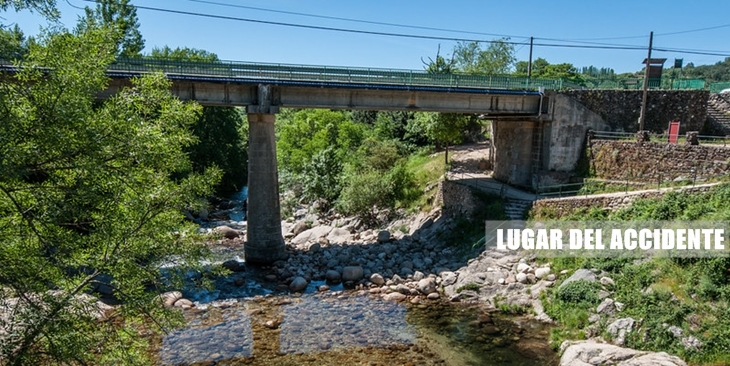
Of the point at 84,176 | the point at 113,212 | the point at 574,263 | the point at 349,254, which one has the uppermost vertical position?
the point at 84,176

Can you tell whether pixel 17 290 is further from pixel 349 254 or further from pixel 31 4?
pixel 349 254

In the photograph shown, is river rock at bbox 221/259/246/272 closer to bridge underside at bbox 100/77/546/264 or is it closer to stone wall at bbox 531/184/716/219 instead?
bridge underside at bbox 100/77/546/264

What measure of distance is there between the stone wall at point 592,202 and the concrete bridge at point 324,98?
6107 mm

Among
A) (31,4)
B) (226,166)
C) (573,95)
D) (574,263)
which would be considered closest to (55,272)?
(31,4)

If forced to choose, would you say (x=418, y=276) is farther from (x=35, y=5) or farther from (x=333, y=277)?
(x=35, y=5)

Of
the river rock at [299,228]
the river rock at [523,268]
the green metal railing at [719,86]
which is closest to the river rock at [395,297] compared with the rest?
the river rock at [523,268]

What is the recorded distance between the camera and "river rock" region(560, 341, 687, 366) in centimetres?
1245

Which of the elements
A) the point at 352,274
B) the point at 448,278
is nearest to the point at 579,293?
the point at 448,278

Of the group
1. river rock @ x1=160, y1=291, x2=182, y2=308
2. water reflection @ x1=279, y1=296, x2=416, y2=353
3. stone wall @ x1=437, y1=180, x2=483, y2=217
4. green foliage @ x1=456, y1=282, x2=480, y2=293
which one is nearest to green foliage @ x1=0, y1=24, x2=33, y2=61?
water reflection @ x1=279, y1=296, x2=416, y2=353

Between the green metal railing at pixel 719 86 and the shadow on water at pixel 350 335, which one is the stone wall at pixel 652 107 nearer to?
the green metal railing at pixel 719 86

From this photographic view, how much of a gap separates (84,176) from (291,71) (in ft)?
55.2

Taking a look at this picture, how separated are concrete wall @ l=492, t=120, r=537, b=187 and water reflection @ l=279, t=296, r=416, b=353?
14042mm

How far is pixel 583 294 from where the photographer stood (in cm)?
1669

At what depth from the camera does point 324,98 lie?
2502cm
